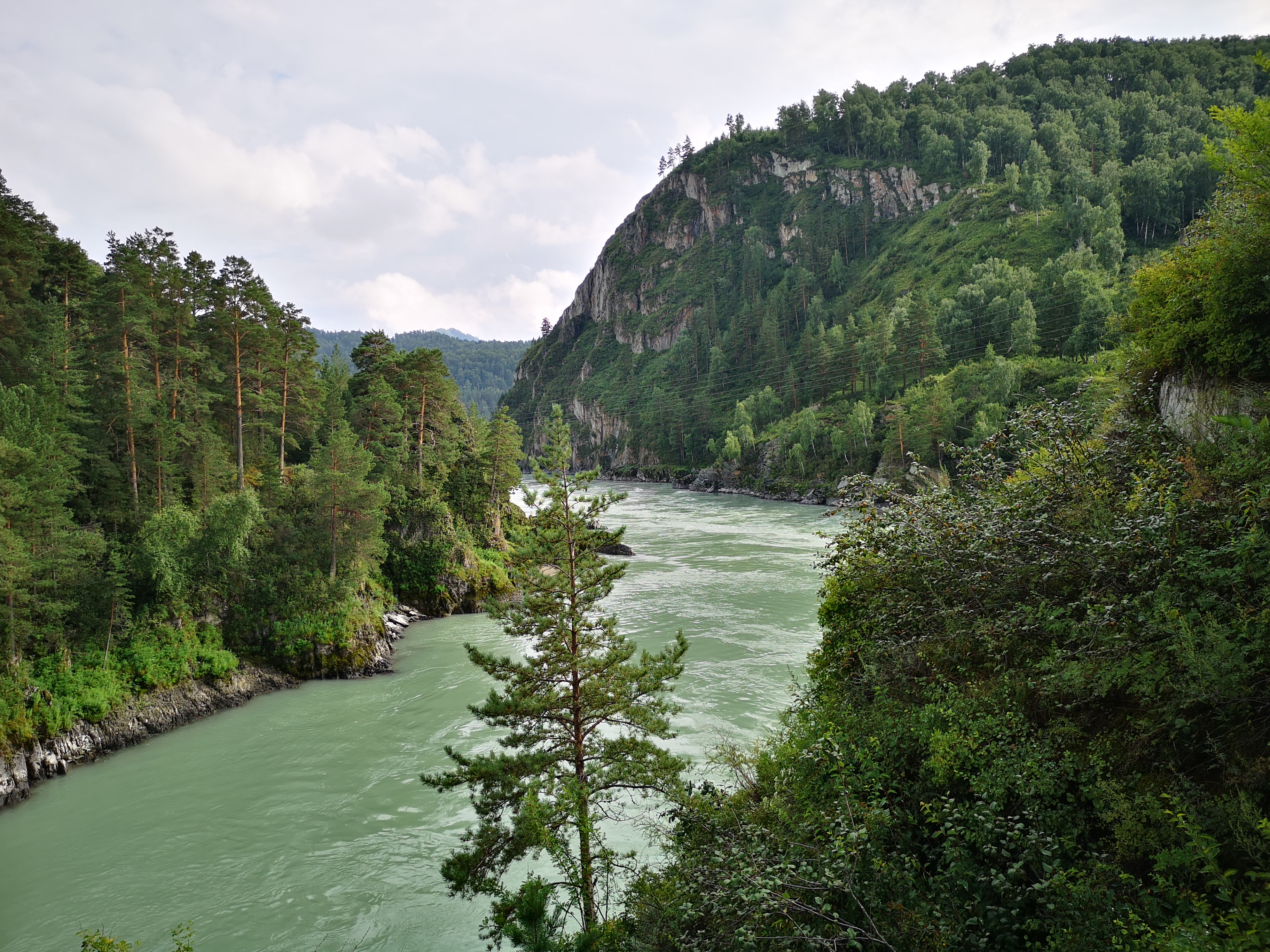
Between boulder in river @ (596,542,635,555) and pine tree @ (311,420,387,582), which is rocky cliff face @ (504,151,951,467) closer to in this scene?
boulder in river @ (596,542,635,555)

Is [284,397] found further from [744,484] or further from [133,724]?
[744,484]

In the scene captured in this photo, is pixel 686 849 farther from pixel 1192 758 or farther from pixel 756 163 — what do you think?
pixel 756 163

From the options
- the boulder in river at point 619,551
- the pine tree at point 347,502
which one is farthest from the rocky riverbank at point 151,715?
the boulder in river at point 619,551

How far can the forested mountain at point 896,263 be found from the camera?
7181 centimetres

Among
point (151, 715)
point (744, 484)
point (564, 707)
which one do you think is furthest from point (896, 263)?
point (151, 715)

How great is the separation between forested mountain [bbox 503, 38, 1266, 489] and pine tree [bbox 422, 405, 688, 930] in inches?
425

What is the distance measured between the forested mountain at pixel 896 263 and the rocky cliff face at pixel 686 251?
74 centimetres

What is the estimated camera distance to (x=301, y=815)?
14.9 metres

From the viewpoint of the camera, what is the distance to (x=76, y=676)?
17.6 m

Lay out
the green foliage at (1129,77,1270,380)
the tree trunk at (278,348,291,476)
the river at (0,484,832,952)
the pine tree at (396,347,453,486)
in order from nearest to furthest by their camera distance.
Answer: the green foliage at (1129,77,1270,380) → the river at (0,484,832,952) → the tree trunk at (278,348,291,476) → the pine tree at (396,347,453,486)

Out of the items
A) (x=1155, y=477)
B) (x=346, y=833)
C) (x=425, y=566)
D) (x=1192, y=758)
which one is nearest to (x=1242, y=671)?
(x=1192, y=758)

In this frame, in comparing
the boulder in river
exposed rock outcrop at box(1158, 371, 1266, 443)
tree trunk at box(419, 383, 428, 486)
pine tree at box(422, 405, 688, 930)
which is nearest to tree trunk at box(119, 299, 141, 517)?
tree trunk at box(419, 383, 428, 486)

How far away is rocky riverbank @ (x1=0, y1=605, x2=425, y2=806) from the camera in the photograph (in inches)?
619

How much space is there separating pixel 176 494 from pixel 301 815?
14432mm
